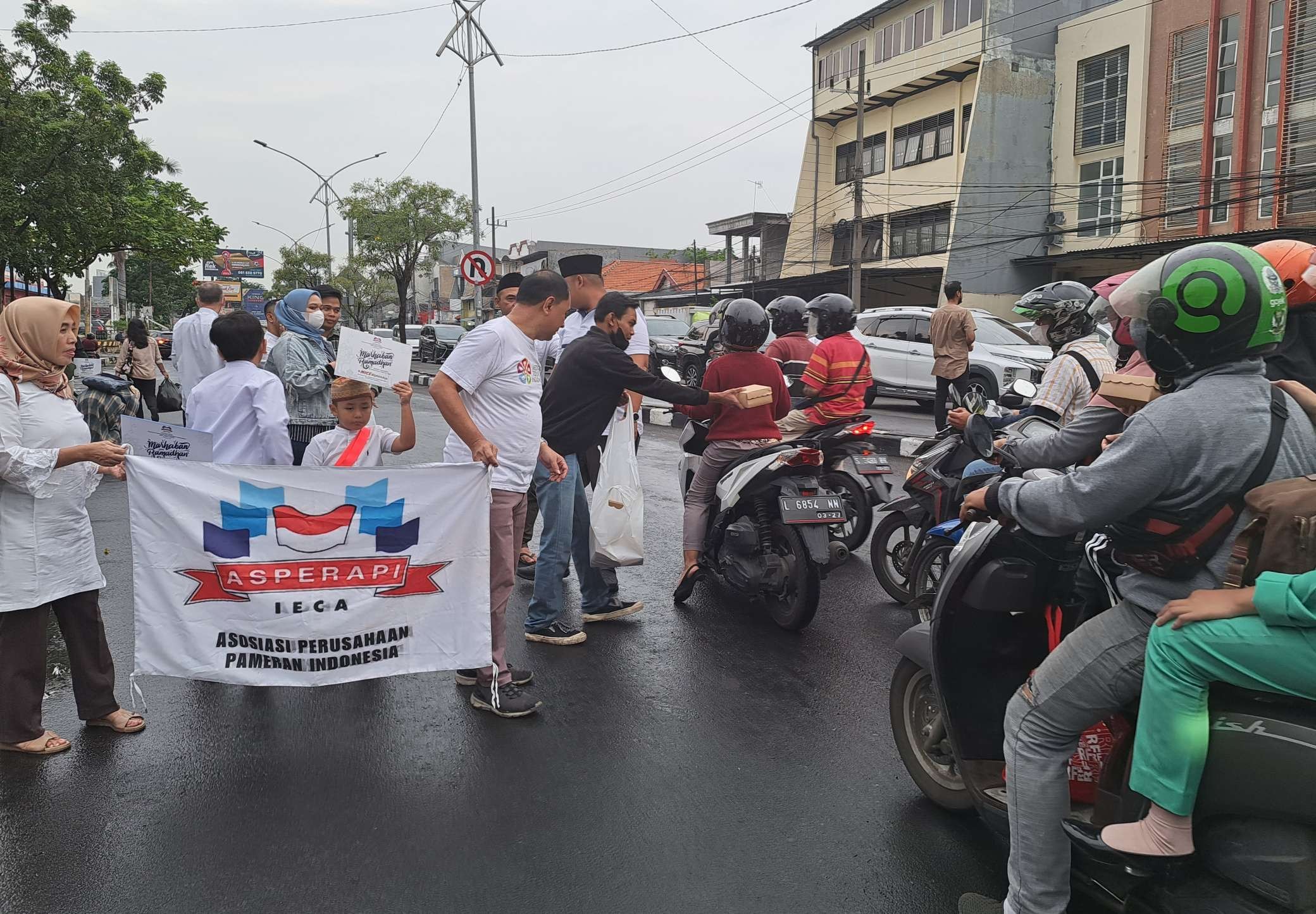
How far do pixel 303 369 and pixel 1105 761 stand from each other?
4991mm

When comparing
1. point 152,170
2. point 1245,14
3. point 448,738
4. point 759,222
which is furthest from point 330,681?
point 759,222

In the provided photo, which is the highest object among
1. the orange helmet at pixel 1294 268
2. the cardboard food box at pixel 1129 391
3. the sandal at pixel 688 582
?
the orange helmet at pixel 1294 268

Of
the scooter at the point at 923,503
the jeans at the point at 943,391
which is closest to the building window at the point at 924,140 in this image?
the jeans at the point at 943,391

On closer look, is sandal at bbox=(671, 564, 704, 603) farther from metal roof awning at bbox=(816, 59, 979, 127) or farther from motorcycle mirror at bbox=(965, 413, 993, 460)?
metal roof awning at bbox=(816, 59, 979, 127)

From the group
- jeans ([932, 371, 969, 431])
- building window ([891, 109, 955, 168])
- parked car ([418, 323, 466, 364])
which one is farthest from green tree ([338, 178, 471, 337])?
jeans ([932, 371, 969, 431])

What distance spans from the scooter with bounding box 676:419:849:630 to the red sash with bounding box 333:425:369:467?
77.0 inches

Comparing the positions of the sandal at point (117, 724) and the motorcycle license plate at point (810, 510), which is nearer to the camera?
the sandal at point (117, 724)

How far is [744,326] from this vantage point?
5762 millimetres

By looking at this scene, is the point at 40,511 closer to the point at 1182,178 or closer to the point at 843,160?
the point at 1182,178

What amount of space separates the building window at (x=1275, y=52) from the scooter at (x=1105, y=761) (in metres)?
28.3

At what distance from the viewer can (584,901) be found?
2938 millimetres

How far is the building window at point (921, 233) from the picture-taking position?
33.6 metres

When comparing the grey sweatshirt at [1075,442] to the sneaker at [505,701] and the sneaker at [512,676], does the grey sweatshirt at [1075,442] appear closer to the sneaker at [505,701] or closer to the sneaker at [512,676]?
the sneaker at [505,701]

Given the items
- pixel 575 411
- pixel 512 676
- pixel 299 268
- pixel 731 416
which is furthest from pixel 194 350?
pixel 299 268
